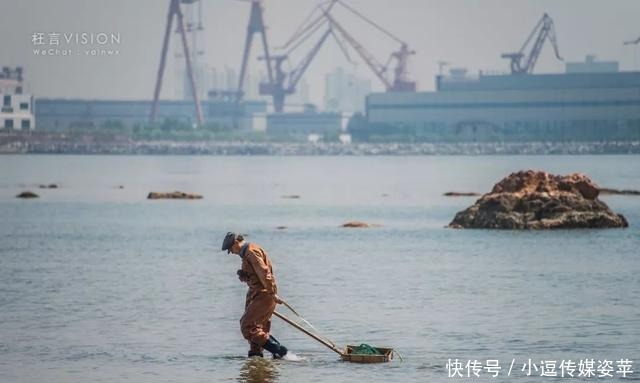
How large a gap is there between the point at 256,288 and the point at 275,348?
1087mm

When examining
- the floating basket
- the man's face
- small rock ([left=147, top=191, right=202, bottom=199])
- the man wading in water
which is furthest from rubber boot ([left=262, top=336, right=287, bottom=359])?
small rock ([left=147, top=191, right=202, bottom=199])

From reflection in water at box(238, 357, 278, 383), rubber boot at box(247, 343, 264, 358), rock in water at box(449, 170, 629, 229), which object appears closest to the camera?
reflection in water at box(238, 357, 278, 383)

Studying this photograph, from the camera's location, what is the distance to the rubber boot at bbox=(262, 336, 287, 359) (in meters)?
20.8

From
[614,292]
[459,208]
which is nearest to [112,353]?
[614,292]

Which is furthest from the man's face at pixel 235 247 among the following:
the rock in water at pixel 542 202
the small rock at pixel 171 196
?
the small rock at pixel 171 196

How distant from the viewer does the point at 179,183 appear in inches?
4456

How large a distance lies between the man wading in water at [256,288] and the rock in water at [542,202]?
25.5 meters

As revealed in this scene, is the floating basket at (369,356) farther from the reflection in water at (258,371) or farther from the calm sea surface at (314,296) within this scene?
the reflection in water at (258,371)

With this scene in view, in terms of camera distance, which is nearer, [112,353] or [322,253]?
[112,353]

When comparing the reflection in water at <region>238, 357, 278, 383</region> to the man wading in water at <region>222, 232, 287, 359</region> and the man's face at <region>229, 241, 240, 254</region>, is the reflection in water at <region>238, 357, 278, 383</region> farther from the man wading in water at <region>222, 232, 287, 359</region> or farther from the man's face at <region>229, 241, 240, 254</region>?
the man's face at <region>229, 241, 240, 254</region>

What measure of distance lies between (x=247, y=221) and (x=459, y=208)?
11277 mm

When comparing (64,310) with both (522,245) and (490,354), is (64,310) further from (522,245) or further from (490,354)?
(522,245)

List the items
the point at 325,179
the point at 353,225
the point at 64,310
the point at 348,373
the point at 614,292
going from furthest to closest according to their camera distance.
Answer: the point at 325,179
the point at 353,225
the point at 614,292
the point at 64,310
the point at 348,373

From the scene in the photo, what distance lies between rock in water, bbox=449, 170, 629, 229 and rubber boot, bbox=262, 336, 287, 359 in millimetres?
24804
